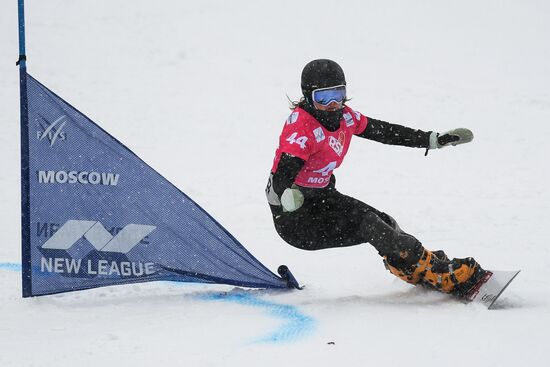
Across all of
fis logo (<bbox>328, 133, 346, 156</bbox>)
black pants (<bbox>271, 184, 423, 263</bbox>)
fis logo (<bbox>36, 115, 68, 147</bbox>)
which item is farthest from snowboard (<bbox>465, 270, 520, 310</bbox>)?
fis logo (<bbox>36, 115, 68, 147</bbox>)

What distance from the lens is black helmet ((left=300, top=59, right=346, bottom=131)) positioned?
500 cm

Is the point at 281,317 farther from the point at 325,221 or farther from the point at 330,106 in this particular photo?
the point at 330,106

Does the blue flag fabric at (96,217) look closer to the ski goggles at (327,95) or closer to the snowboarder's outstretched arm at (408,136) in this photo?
the ski goggles at (327,95)

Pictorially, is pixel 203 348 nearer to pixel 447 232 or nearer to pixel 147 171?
pixel 147 171

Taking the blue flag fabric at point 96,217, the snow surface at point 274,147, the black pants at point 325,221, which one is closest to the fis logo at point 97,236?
the blue flag fabric at point 96,217

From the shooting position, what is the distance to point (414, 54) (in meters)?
13.8

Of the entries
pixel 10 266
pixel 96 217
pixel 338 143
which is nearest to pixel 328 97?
pixel 338 143

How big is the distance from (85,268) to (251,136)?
18.6 ft

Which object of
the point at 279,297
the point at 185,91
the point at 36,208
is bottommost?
the point at 279,297

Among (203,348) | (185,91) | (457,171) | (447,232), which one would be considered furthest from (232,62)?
(203,348)

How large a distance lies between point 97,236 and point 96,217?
13 centimetres

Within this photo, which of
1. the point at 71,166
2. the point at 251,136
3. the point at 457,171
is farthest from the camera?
the point at 251,136

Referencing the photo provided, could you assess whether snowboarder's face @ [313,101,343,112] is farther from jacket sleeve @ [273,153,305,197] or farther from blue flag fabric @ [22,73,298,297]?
blue flag fabric @ [22,73,298,297]

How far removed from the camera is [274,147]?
34.1ft
